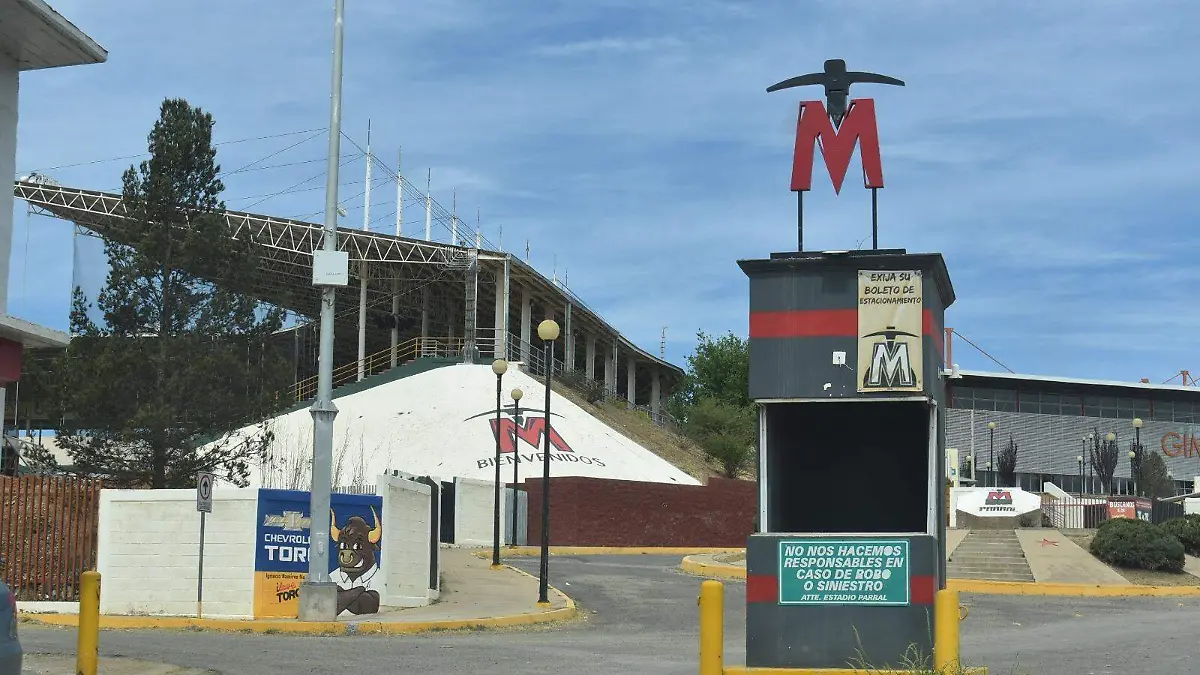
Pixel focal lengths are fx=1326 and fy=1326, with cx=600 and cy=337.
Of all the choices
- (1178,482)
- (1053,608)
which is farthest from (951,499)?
(1178,482)

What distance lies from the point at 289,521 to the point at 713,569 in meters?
14.8

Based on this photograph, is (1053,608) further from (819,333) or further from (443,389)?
(443,389)

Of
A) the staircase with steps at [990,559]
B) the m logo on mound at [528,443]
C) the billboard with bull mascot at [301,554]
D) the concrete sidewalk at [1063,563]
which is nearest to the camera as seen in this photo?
the billboard with bull mascot at [301,554]

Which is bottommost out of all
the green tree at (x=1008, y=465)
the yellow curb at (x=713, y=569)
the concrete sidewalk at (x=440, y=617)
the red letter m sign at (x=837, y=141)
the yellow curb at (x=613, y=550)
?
the yellow curb at (x=613, y=550)

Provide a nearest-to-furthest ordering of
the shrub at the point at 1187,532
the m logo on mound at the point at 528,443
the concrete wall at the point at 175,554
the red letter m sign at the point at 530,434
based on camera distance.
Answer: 1. the concrete wall at the point at 175,554
2. the shrub at the point at 1187,532
3. the m logo on mound at the point at 528,443
4. the red letter m sign at the point at 530,434

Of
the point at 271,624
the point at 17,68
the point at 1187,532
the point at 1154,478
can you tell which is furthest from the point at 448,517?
the point at 1154,478

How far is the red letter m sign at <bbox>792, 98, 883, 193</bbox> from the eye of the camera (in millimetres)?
12359

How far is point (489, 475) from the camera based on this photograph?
4934 cm

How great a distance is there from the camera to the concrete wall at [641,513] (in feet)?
155

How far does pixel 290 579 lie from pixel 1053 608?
14.4m

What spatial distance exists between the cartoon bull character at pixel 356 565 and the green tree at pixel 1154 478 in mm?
73844

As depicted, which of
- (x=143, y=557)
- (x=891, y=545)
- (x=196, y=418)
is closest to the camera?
(x=891, y=545)

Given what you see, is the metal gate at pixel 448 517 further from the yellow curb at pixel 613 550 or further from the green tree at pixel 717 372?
the green tree at pixel 717 372

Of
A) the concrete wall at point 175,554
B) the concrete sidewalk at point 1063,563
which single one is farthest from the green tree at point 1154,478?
the concrete wall at point 175,554
